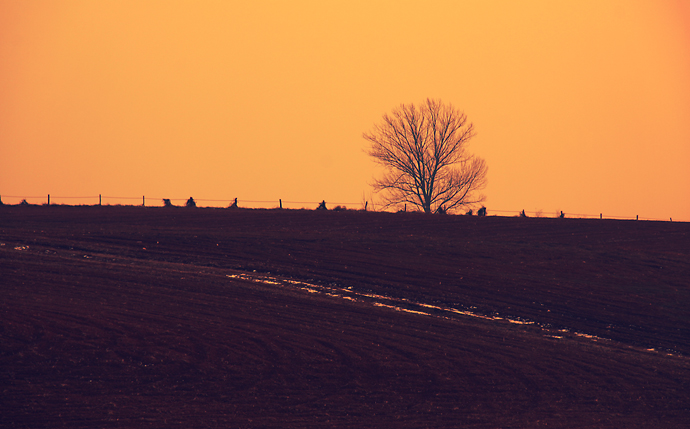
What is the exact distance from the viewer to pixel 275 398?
1191cm

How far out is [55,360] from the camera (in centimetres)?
1311

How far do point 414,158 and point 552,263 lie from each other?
49.0m

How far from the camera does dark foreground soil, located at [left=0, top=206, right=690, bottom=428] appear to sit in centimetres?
1158

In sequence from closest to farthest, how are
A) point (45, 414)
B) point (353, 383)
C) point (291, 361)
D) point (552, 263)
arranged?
1. point (45, 414)
2. point (353, 383)
3. point (291, 361)
4. point (552, 263)

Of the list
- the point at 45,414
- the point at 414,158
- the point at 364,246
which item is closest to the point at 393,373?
the point at 45,414

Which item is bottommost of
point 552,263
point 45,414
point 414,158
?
point 45,414

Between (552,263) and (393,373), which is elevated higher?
(552,263)

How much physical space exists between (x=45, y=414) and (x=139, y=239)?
61.6 feet

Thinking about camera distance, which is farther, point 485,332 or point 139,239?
point 139,239

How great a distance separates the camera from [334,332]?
16.5 meters

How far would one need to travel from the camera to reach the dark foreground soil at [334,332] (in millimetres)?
11578

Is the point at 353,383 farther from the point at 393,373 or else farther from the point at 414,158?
the point at 414,158

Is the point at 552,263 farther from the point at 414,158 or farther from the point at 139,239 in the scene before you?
the point at 414,158

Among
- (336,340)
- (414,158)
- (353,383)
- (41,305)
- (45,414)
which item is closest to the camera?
(45,414)
